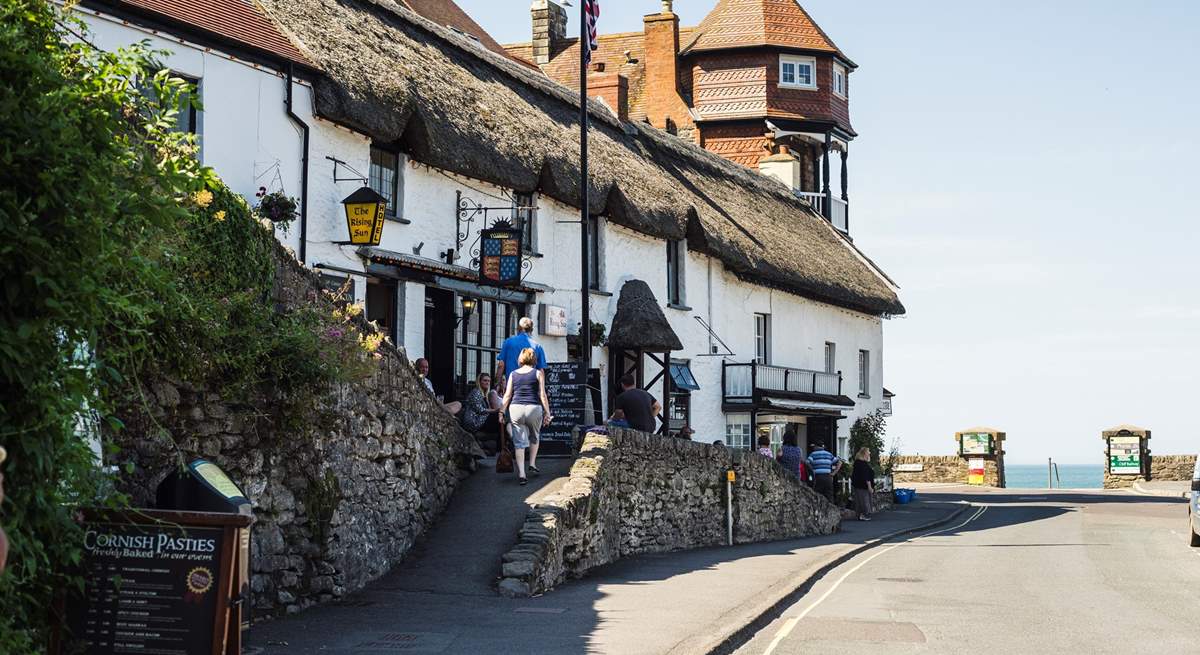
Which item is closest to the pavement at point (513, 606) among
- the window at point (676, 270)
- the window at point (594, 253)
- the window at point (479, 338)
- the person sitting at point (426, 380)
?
the person sitting at point (426, 380)

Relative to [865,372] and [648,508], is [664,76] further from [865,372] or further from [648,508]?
[648,508]

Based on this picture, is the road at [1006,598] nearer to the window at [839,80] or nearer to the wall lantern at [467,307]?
the wall lantern at [467,307]

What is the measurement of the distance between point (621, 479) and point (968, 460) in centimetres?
3865

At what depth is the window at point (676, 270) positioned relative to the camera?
1258 inches

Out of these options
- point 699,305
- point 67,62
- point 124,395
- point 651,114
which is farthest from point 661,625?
point 651,114

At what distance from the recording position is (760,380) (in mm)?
35156

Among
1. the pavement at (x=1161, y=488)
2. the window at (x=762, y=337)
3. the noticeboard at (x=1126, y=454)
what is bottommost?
the pavement at (x=1161, y=488)

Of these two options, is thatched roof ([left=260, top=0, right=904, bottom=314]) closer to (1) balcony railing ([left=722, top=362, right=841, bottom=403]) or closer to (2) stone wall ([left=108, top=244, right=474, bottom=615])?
(1) balcony railing ([left=722, top=362, right=841, bottom=403])

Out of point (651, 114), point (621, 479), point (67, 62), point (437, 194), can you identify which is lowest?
point (621, 479)

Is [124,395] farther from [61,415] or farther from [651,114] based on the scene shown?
[651,114]

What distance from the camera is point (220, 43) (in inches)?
722

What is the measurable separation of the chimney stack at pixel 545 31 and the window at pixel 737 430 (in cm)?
1894

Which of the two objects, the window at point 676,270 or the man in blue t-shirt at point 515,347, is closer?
the man in blue t-shirt at point 515,347

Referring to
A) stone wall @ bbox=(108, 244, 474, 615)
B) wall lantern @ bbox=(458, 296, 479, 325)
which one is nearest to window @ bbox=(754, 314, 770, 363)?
wall lantern @ bbox=(458, 296, 479, 325)
